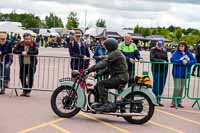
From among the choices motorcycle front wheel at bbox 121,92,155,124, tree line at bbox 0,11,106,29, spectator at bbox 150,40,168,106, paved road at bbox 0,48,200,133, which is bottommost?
paved road at bbox 0,48,200,133

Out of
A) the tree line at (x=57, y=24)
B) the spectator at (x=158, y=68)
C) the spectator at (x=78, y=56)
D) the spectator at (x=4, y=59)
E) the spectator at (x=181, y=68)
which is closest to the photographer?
the spectator at (x=181, y=68)

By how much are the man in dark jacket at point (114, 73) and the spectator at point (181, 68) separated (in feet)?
10.2

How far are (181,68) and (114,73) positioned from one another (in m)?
3.27

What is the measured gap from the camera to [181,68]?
12.7 metres

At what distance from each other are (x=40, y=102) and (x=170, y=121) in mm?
3490

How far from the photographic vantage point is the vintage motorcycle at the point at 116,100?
994 cm

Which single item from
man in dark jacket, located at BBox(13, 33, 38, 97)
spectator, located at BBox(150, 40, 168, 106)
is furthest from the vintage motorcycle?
man in dark jacket, located at BBox(13, 33, 38, 97)

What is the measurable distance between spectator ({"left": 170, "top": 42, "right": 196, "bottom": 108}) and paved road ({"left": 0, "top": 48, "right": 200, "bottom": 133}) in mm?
647

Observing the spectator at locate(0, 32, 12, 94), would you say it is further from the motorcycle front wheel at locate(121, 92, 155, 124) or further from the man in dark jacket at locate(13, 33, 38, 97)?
the motorcycle front wheel at locate(121, 92, 155, 124)

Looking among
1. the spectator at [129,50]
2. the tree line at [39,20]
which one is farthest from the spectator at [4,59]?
the tree line at [39,20]

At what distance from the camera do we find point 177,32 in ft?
495

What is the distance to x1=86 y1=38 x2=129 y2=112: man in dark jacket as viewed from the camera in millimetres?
9852

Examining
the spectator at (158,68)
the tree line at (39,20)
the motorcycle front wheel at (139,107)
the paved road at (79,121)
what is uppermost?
the tree line at (39,20)

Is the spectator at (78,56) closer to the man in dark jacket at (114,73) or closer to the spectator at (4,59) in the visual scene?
the spectator at (4,59)
